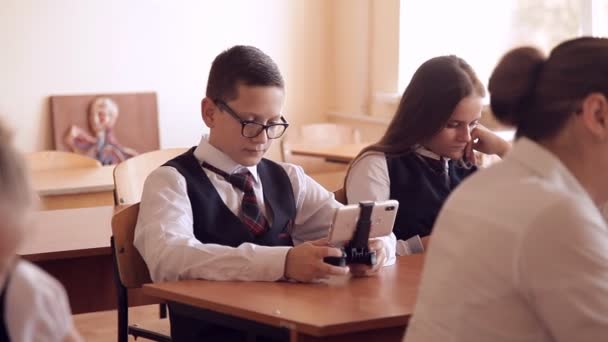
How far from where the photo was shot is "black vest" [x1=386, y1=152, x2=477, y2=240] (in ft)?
9.62

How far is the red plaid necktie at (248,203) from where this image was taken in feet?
8.18

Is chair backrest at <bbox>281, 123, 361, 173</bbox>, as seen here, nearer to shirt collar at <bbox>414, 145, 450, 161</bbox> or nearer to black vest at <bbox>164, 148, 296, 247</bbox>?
shirt collar at <bbox>414, 145, 450, 161</bbox>

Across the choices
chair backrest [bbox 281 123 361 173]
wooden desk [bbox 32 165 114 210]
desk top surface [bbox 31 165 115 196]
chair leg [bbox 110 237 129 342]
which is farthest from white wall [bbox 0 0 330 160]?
chair leg [bbox 110 237 129 342]

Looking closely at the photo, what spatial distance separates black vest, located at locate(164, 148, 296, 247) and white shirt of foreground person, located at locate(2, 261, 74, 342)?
1.19m

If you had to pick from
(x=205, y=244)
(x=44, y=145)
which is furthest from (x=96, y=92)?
(x=205, y=244)

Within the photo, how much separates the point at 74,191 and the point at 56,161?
58 centimetres

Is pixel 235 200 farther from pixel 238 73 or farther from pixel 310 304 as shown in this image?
pixel 310 304

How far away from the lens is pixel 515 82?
1516 mm

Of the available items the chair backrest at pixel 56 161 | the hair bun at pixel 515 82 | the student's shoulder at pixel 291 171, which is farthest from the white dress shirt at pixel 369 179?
the chair backrest at pixel 56 161

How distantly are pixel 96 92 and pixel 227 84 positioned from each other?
3750 millimetres

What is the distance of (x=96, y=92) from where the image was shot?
6094mm

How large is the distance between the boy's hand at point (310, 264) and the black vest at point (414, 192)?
2.61 feet

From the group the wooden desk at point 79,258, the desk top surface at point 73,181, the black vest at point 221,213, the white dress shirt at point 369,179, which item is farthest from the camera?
the desk top surface at point 73,181

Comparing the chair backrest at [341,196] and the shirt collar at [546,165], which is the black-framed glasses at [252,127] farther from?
the shirt collar at [546,165]
